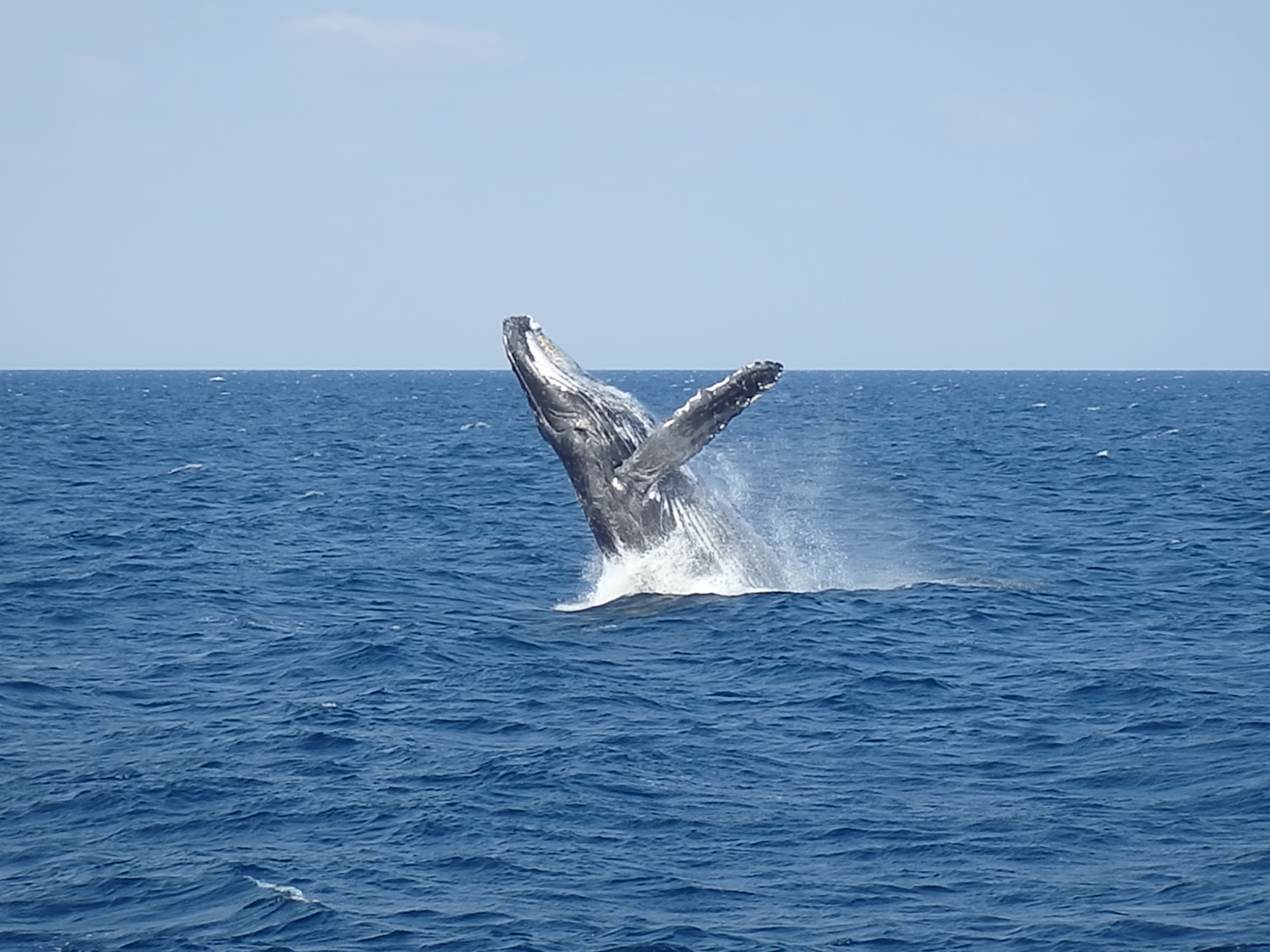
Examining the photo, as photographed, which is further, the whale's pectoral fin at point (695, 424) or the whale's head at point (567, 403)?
the whale's head at point (567, 403)

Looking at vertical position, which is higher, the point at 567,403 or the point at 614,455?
the point at 567,403

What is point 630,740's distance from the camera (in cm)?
1309

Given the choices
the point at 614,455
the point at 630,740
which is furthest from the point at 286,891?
the point at 614,455

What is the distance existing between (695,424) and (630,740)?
3959 mm

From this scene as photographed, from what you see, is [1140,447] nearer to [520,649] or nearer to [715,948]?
[520,649]

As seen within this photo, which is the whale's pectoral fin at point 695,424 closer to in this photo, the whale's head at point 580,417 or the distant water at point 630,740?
the whale's head at point 580,417

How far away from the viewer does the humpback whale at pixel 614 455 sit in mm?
17109

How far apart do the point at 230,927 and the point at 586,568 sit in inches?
541

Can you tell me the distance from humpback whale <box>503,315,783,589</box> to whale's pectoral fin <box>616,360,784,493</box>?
0.06 ft

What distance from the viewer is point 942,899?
963 centimetres

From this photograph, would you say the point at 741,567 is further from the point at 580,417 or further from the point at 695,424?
the point at 695,424

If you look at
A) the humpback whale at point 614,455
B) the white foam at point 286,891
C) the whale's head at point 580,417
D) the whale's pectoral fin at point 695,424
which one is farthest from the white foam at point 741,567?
the white foam at point 286,891

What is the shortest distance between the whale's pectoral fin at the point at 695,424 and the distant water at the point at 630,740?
1845mm

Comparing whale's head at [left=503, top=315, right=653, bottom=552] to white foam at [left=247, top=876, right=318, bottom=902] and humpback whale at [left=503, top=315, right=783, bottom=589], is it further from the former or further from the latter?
white foam at [left=247, top=876, right=318, bottom=902]
